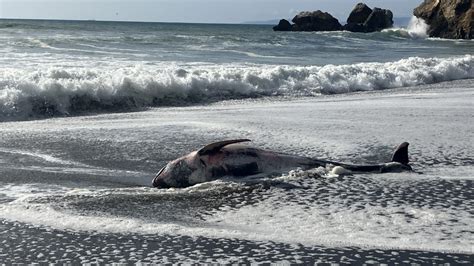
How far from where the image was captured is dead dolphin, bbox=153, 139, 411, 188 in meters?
6.45

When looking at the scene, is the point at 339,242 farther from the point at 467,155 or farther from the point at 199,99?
the point at 199,99

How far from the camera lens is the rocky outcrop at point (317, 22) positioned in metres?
95.8

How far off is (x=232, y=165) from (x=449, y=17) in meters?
76.0

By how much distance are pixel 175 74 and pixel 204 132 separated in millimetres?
7460

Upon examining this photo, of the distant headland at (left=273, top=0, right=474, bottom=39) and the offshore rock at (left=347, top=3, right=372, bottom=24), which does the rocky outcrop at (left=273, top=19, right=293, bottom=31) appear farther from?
the offshore rock at (left=347, top=3, right=372, bottom=24)

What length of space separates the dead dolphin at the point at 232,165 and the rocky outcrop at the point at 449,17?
71192 mm

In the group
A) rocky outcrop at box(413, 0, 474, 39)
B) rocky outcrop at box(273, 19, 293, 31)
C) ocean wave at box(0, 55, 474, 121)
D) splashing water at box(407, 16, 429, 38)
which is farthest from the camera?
rocky outcrop at box(273, 19, 293, 31)

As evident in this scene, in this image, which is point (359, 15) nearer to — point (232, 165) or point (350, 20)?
point (350, 20)

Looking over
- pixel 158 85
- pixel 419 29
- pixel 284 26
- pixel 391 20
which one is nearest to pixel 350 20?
pixel 391 20

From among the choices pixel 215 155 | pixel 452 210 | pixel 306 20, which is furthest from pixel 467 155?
pixel 306 20

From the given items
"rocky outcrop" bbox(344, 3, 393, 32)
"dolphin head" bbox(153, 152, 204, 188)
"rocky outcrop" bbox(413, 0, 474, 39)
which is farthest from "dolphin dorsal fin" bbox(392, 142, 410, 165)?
"rocky outcrop" bbox(344, 3, 393, 32)

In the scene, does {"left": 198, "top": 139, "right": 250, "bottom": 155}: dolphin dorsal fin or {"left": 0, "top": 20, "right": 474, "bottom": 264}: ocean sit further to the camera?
{"left": 198, "top": 139, "right": 250, "bottom": 155}: dolphin dorsal fin

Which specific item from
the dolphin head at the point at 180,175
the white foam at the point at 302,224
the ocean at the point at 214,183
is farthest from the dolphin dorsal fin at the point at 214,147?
the white foam at the point at 302,224

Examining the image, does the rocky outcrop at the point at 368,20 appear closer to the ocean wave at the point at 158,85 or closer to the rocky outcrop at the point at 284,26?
the rocky outcrop at the point at 284,26
